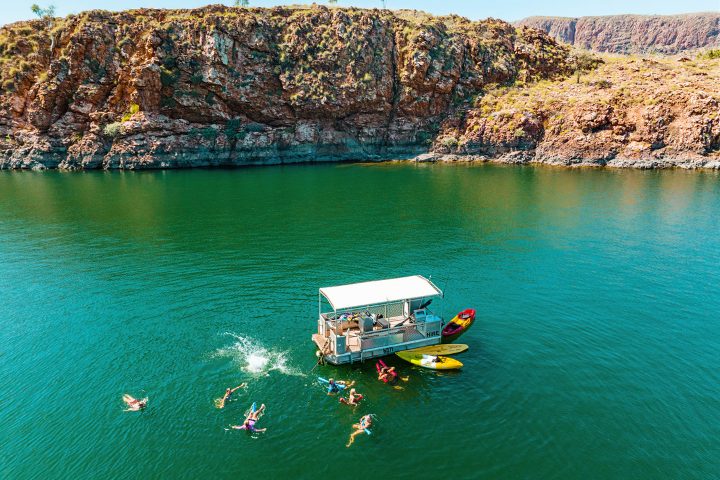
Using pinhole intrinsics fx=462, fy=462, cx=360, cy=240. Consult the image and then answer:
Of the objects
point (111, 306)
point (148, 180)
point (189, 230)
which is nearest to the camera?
point (111, 306)

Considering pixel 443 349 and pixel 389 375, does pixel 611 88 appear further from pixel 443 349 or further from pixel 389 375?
pixel 389 375

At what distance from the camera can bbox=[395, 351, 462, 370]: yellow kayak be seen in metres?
29.9

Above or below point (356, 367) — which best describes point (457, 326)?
above

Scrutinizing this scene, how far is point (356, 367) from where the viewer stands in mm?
30859

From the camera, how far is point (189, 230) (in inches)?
2495

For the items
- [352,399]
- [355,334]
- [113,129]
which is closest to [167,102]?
[113,129]

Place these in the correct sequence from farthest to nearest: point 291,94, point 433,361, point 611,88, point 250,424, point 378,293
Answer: point 291,94, point 611,88, point 378,293, point 433,361, point 250,424

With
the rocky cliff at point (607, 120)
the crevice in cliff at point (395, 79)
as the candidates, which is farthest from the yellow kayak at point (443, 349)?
the crevice in cliff at point (395, 79)

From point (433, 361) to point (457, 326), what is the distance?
4.67 meters

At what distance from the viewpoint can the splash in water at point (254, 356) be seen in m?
30.3

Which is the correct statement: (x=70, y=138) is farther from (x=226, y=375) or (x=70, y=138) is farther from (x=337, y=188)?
(x=226, y=375)

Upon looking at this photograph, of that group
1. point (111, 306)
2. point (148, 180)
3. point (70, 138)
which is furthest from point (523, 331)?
point (70, 138)

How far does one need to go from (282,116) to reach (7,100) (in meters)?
74.8

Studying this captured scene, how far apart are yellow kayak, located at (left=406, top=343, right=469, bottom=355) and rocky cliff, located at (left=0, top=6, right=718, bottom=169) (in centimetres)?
10819
